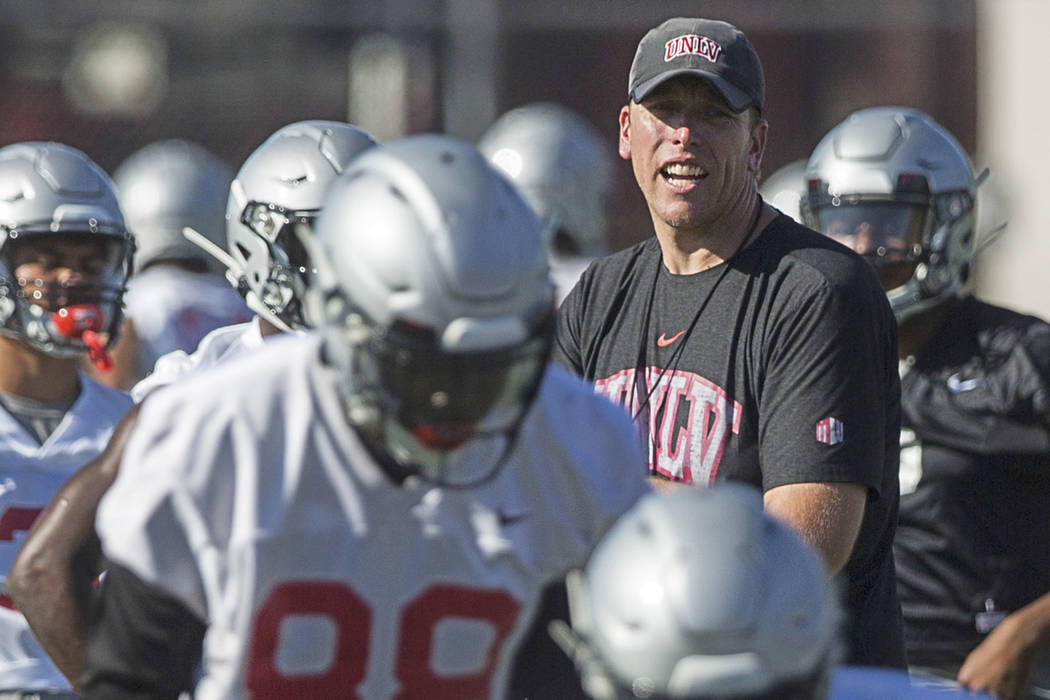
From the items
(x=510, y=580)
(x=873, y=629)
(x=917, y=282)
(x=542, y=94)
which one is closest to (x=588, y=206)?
(x=917, y=282)

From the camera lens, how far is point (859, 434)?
142 inches

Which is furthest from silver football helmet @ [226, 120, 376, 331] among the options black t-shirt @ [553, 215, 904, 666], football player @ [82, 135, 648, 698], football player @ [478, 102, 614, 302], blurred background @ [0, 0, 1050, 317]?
blurred background @ [0, 0, 1050, 317]

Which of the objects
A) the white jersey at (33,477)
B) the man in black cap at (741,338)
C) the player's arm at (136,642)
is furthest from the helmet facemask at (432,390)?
the white jersey at (33,477)

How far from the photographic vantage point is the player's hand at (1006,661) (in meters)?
4.50

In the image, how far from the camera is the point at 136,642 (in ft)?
8.45

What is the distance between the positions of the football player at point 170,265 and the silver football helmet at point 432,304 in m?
3.00

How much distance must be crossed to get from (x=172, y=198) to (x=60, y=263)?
4.35 metres

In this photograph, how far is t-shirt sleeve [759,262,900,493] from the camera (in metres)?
3.58

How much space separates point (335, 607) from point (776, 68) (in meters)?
14.5

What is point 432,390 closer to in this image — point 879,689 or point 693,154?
point 879,689

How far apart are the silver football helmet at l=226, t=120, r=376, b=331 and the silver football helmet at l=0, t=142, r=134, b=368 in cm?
41

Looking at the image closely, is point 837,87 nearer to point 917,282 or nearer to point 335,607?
point 917,282

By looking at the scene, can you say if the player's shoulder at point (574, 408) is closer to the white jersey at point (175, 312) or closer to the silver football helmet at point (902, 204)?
the silver football helmet at point (902, 204)

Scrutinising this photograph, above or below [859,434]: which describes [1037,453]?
below
